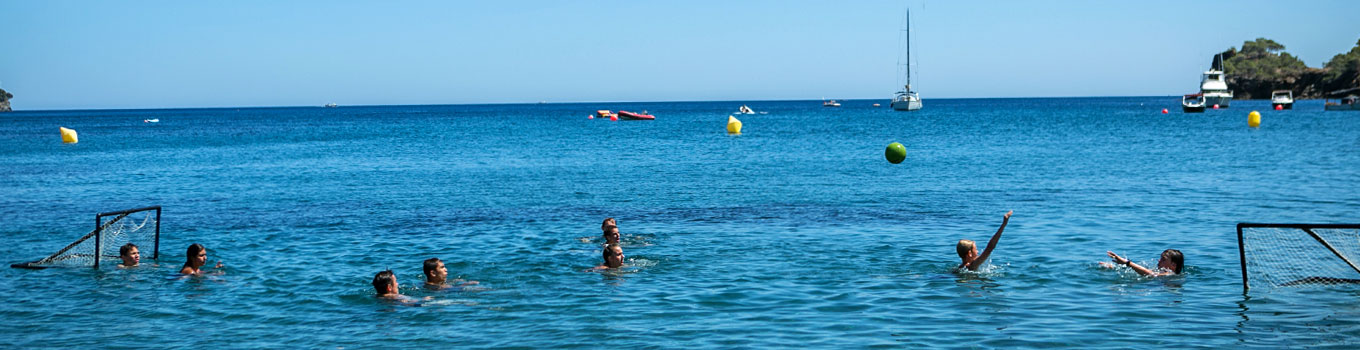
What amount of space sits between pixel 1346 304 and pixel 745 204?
1516 cm

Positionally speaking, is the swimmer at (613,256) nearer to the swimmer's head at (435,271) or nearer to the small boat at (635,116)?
the swimmer's head at (435,271)

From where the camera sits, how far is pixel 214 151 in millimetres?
61156

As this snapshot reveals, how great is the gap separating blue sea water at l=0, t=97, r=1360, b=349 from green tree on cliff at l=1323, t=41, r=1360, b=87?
14296 cm

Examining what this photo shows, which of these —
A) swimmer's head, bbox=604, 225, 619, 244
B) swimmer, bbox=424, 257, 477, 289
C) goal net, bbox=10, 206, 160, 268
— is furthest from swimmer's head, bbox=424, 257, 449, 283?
goal net, bbox=10, 206, 160, 268

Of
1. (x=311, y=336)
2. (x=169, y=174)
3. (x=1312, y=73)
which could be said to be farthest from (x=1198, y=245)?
(x=1312, y=73)

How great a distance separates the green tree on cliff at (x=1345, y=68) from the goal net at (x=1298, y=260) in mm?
161579

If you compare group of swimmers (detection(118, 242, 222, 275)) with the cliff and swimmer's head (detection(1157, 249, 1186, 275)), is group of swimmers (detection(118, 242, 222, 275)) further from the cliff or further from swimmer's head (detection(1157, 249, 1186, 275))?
the cliff

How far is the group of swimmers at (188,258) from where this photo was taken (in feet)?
51.9

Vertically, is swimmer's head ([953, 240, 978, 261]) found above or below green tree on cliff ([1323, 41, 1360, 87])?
below

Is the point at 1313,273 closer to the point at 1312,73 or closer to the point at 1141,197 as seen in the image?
the point at 1141,197

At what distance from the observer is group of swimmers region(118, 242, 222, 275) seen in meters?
15.8

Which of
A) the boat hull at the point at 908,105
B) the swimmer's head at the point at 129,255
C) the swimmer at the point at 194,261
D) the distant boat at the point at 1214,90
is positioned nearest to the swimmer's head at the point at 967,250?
the swimmer at the point at 194,261

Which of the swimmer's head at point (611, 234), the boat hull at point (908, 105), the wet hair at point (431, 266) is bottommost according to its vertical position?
the wet hair at point (431, 266)

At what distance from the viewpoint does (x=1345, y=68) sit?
171 meters
